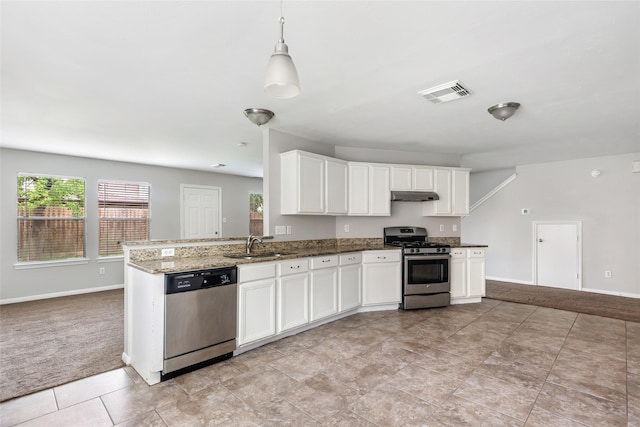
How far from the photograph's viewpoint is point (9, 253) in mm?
4914

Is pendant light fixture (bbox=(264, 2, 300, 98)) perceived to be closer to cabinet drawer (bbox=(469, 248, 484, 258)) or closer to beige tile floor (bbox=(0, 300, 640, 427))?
beige tile floor (bbox=(0, 300, 640, 427))

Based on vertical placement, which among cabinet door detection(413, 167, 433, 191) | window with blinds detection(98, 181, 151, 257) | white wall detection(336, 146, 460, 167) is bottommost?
window with blinds detection(98, 181, 151, 257)

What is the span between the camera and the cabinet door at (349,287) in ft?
13.1

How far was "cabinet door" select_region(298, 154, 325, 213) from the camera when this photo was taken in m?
3.85

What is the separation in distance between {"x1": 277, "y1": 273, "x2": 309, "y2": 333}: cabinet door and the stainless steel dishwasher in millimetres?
543

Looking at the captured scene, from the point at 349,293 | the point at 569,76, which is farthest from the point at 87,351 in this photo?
the point at 569,76

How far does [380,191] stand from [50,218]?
543cm

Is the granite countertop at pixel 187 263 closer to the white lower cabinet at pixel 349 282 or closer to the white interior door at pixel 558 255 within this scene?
the white lower cabinet at pixel 349 282

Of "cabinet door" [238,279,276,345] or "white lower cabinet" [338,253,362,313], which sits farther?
"white lower cabinet" [338,253,362,313]

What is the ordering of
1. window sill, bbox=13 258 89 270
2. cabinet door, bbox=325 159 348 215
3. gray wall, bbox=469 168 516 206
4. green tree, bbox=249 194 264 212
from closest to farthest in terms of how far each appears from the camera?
cabinet door, bbox=325 159 348 215, window sill, bbox=13 258 89 270, gray wall, bbox=469 168 516 206, green tree, bbox=249 194 264 212

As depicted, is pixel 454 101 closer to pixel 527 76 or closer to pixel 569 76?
pixel 527 76

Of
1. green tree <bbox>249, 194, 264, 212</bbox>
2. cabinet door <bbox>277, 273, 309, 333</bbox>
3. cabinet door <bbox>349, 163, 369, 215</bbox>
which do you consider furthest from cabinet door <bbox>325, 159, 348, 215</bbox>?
green tree <bbox>249, 194, 264, 212</bbox>

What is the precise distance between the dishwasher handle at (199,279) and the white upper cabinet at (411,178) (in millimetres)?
2837

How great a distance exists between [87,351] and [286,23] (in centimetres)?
341
